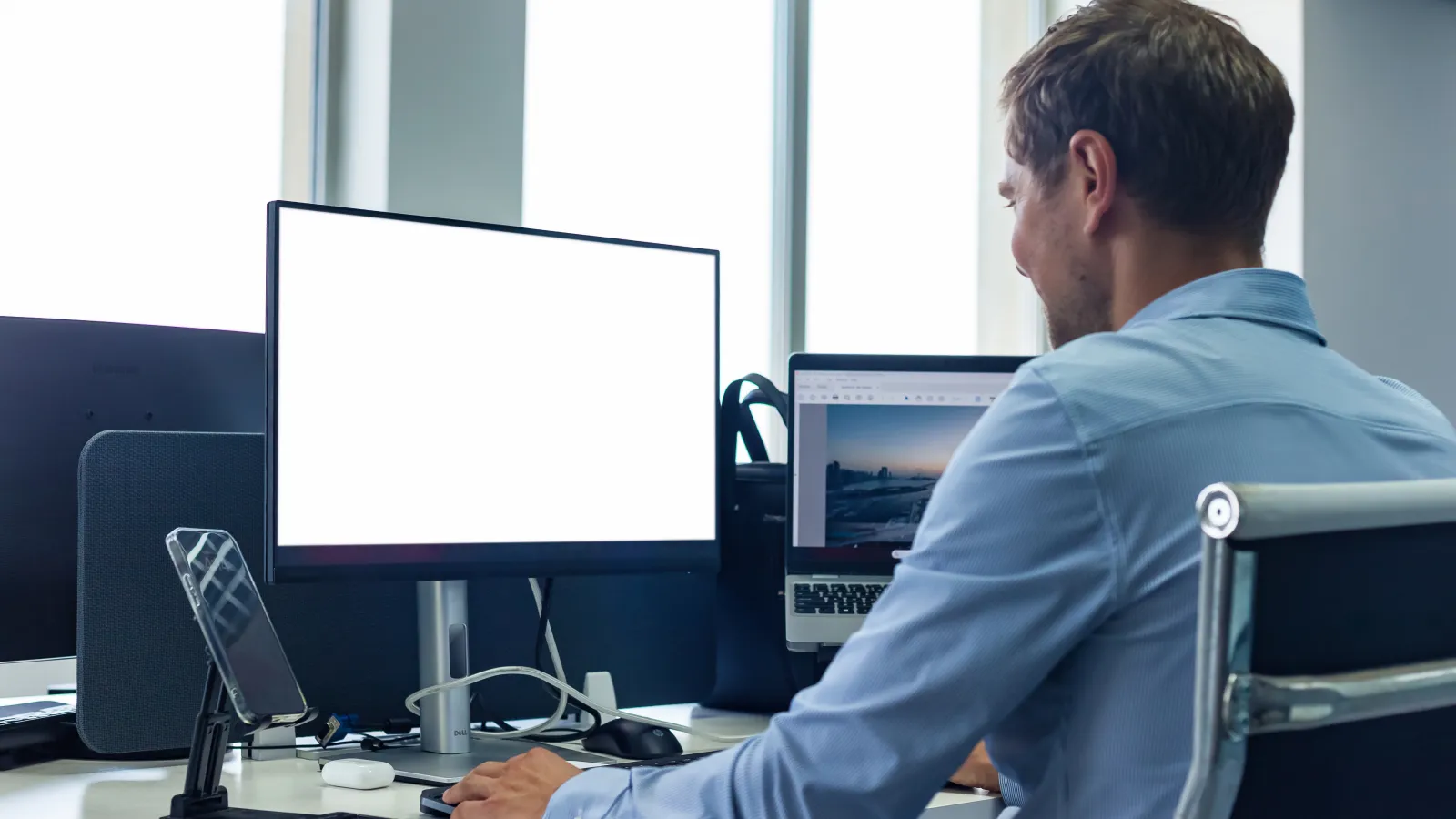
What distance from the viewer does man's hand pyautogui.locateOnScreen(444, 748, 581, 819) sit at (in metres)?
0.99

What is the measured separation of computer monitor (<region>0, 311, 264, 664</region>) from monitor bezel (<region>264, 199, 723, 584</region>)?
6.7 inches

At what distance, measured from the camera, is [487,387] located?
1385 millimetres

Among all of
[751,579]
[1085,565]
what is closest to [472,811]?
[1085,565]

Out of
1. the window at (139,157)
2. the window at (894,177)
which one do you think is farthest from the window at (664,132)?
the window at (139,157)

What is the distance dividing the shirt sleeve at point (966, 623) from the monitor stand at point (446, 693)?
0.66 meters

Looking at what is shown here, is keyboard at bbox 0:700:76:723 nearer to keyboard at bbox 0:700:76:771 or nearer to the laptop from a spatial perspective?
keyboard at bbox 0:700:76:771

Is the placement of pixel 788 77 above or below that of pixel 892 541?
above

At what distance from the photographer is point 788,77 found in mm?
3102

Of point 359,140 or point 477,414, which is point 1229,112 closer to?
point 477,414

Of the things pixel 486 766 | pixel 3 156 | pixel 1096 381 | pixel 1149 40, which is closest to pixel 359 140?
pixel 3 156

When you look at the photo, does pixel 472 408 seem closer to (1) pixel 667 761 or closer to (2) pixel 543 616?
(2) pixel 543 616

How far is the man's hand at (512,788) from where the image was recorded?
99cm

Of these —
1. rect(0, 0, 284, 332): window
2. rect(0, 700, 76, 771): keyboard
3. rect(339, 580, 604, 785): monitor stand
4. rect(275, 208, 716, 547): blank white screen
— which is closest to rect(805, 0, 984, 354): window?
rect(0, 0, 284, 332): window

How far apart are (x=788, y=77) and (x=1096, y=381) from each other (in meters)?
2.48
